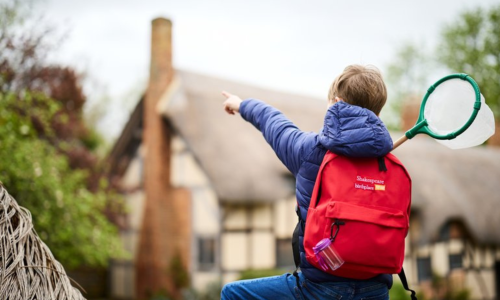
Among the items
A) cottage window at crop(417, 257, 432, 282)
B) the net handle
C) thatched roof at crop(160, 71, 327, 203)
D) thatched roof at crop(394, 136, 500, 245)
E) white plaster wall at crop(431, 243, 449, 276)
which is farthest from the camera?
white plaster wall at crop(431, 243, 449, 276)

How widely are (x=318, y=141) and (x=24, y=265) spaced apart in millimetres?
1381

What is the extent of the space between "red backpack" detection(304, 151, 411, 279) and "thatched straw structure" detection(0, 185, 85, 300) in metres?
1.15

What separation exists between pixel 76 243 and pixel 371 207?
27.3 feet

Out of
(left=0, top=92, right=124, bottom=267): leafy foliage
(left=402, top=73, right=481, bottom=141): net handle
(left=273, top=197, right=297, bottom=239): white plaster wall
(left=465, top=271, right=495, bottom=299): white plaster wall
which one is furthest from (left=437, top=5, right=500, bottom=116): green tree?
(left=402, top=73, right=481, bottom=141): net handle

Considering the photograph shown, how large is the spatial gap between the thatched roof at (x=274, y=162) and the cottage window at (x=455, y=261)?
2.77 ft

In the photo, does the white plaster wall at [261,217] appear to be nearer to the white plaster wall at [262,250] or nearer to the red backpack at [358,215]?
the white plaster wall at [262,250]

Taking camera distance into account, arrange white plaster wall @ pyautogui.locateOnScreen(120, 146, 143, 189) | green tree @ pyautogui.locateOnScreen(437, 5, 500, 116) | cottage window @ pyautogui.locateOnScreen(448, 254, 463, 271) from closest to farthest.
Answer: cottage window @ pyautogui.locateOnScreen(448, 254, 463, 271), white plaster wall @ pyautogui.locateOnScreen(120, 146, 143, 189), green tree @ pyautogui.locateOnScreen(437, 5, 500, 116)

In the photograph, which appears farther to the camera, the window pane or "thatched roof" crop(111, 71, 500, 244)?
the window pane

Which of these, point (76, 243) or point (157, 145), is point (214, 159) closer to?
point (157, 145)

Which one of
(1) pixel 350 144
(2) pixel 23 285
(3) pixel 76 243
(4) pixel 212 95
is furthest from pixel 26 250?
(4) pixel 212 95

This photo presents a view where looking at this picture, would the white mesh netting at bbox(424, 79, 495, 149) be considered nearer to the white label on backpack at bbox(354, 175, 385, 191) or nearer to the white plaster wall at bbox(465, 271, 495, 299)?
the white label on backpack at bbox(354, 175, 385, 191)

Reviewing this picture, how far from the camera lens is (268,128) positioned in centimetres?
241

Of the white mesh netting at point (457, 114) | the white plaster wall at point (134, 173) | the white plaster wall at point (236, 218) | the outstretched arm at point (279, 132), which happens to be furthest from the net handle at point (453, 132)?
the white plaster wall at point (134, 173)

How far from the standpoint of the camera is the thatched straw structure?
7.59 ft
